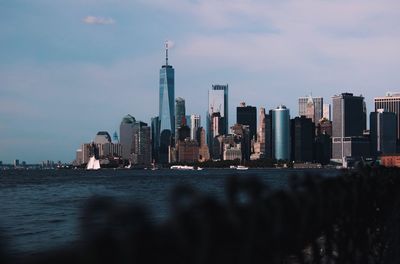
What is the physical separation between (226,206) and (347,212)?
2.50m

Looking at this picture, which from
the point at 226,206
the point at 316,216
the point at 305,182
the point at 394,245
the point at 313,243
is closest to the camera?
the point at 226,206

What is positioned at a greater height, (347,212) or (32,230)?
(347,212)

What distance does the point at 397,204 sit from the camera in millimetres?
6691

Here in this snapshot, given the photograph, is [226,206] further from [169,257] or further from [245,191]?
[169,257]

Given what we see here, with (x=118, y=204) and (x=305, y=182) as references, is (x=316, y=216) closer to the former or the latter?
(x=305, y=182)

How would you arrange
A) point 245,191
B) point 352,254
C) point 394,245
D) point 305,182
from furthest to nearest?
point 394,245
point 352,254
point 305,182
point 245,191

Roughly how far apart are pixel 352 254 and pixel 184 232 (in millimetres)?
3395

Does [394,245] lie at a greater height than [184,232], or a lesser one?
lesser

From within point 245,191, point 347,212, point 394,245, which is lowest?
point 394,245

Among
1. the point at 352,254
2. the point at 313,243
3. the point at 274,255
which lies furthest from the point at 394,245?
the point at 274,255

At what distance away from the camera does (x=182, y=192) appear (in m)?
2.28

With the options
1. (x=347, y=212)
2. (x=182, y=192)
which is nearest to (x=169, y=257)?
(x=182, y=192)

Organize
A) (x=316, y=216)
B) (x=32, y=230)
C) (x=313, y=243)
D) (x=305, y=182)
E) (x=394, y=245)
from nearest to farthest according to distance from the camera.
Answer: (x=316, y=216)
(x=305, y=182)
(x=313, y=243)
(x=394, y=245)
(x=32, y=230)

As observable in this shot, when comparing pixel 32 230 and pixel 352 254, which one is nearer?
pixel 352 254
